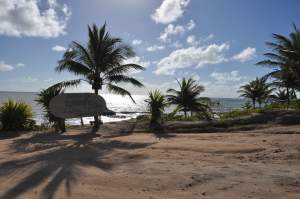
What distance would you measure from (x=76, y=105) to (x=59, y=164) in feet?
22.4

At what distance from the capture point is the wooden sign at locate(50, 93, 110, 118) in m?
13.3

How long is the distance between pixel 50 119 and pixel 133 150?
29.5ft

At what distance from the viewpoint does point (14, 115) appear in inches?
616

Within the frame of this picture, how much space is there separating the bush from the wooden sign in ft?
12.0

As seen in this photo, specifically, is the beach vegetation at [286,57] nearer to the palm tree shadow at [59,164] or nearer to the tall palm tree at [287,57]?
the tall palm tree at [287,57]

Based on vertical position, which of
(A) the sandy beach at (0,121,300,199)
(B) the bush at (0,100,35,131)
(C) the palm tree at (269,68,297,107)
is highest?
(C) the palm tree at (269,68,297,107)

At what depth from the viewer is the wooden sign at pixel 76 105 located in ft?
43.6

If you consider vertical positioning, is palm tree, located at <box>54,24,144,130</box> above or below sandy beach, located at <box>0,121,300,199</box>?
above

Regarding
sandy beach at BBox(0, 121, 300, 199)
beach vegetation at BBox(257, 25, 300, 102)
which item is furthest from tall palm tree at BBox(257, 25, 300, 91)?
sandy beach at BBox(0, 121, 300, 199)

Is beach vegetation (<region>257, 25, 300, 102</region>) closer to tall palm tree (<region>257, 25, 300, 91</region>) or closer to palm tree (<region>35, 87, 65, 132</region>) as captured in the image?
tall palm tree (<region>257, 25, 300, 91</region>)

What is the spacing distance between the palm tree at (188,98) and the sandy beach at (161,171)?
36.3 feet

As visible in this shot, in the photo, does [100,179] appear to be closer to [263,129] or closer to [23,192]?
[23,192]

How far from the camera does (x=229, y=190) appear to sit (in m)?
4.81

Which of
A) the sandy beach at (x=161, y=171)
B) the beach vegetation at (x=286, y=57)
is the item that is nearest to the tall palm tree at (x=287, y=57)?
the beach vegetation at (x=286, y=57)
